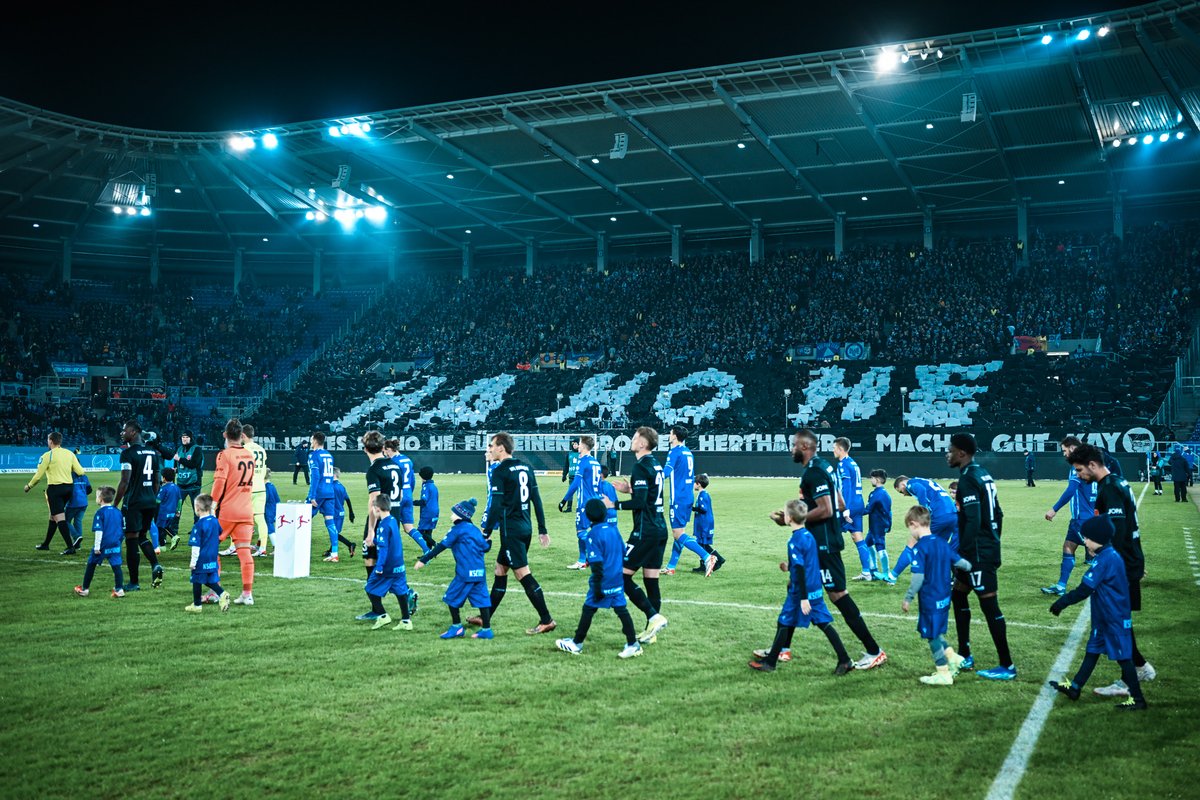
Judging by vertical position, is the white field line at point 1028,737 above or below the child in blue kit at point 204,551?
below

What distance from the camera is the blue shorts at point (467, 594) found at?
967 cm

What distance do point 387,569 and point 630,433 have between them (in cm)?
3777

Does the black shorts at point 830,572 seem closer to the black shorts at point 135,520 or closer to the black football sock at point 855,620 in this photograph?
the black football sock at point 855,620

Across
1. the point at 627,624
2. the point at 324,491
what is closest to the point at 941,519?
the point at 627,624

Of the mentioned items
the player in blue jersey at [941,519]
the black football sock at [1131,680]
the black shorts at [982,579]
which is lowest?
the black football sock at [1131,680]

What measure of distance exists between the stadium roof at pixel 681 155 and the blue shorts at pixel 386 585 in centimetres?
3280

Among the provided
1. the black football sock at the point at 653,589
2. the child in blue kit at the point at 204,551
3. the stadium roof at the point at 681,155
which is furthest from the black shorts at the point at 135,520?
the stadium roof at the point at 681,155

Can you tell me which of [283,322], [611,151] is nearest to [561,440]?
[611,151]

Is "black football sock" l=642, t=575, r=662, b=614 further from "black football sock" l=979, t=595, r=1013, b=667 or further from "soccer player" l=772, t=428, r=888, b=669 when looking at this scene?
"black football sock" l=979, t=595, r=1013, b=667

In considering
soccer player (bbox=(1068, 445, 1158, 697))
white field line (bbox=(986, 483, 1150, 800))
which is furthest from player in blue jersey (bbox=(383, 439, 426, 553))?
soccer player (bbox=(1068, 445, 1158, 697))

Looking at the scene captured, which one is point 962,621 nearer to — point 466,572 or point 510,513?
point 510,513

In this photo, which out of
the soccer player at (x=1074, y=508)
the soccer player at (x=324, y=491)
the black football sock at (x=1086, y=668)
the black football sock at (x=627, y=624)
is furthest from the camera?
the soccer player at (x=324, y=491)

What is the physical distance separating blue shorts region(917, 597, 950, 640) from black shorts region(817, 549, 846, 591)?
2.37 ft

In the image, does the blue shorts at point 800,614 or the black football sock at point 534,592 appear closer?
the blue shorts at point 800,614
